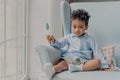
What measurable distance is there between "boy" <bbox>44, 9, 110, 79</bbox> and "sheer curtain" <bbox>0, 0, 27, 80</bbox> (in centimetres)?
52

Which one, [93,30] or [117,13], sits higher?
[117,13]

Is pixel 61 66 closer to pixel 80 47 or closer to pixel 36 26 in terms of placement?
pixel 80 47

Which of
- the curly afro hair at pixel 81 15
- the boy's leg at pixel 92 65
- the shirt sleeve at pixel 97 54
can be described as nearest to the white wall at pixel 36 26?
the curly afro hair at pixel 81 15

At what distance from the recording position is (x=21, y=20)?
2.78 meters

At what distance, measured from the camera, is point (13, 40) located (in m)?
2.52

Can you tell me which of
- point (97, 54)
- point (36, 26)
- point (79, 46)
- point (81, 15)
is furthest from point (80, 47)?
point (36, 26)

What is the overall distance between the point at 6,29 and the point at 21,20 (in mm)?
554

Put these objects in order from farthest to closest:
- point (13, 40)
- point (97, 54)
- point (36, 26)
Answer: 1. point (36, 26)
2. point (13, 40)
3. point (97, 54)

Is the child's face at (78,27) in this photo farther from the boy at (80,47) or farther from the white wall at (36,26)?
the white wall at (36,26)

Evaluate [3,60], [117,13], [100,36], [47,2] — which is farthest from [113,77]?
[47,2]

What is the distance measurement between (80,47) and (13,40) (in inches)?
33.5

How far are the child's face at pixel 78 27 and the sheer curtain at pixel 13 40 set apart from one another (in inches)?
24.6

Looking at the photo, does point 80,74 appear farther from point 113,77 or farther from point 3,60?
point 3,60

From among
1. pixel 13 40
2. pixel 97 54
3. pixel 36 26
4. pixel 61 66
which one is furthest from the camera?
pixel 36 26
